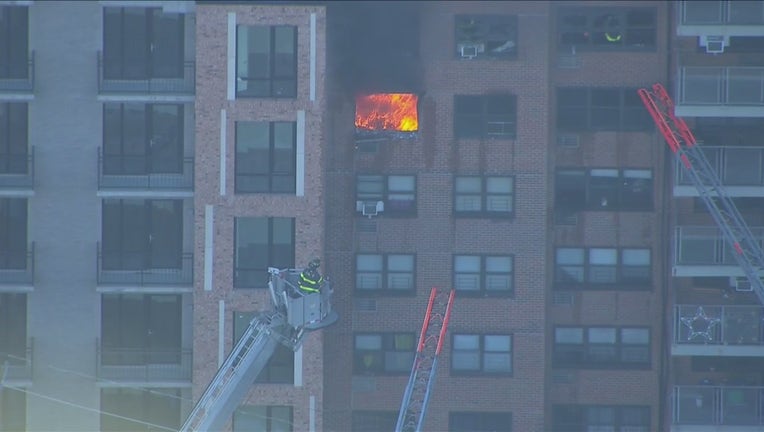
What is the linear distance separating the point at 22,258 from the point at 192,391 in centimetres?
538

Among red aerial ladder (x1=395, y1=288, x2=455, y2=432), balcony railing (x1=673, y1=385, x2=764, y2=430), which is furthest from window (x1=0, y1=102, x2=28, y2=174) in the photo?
balcony railing (x1=673, y1=385, x2=764, y2=430)

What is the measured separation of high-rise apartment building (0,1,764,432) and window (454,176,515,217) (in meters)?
0.05

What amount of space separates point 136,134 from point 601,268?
12096 millimetres

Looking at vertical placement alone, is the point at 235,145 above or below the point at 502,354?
above

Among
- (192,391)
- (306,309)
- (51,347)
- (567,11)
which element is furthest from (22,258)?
(567,11)

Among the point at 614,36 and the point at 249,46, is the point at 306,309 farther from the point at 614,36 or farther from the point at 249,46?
the point at 614,36

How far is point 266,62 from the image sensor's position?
35969mm

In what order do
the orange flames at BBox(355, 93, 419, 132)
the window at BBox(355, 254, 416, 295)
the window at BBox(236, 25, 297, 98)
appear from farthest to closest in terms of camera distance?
the window at BBox(355, 254, 416, 295) → the orange flames at BBox(355, 93, 419, 132) → the window at BBox(236, 25, 297, 98)

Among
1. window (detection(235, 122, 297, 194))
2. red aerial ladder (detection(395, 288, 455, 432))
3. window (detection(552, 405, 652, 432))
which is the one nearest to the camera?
red aerial ladder (detection(395, 288, 455, 432))

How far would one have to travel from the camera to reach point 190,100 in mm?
36562

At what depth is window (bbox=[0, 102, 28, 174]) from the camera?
37250 millimetres

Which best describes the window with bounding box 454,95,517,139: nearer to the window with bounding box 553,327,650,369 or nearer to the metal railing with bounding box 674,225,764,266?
the metal railing with bounding box 674,225,764,266

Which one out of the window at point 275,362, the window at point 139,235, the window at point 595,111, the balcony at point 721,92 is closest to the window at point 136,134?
the window at point 139,235

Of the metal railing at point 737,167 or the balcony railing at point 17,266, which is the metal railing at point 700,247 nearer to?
the metal railing at point 737,167
